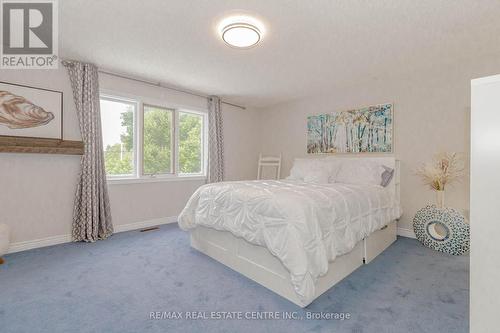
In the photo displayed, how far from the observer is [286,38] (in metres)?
2.40

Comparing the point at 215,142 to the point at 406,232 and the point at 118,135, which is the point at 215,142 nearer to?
the point at 118,135

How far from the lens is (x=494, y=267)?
2.42ft

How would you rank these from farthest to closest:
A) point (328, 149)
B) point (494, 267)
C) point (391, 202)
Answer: point (328, 149)
point (391, 202)
point (494, 267)

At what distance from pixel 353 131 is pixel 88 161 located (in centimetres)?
385

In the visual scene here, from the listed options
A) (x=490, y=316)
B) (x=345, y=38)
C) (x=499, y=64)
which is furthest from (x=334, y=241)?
(x=499, y=64)

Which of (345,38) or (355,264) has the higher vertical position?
(345,38)

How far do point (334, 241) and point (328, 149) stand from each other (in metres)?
2.52

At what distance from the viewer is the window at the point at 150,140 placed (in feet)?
11.5

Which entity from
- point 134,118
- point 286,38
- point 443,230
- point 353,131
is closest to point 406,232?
point 443,230

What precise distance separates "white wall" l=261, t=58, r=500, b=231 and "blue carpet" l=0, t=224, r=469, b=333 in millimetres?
883

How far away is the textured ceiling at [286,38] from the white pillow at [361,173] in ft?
4.15

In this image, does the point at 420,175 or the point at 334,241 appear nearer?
the point at 334,241

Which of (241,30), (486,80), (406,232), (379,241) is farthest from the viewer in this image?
(406,232)

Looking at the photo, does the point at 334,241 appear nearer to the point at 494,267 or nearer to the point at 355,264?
the point at 355,264
